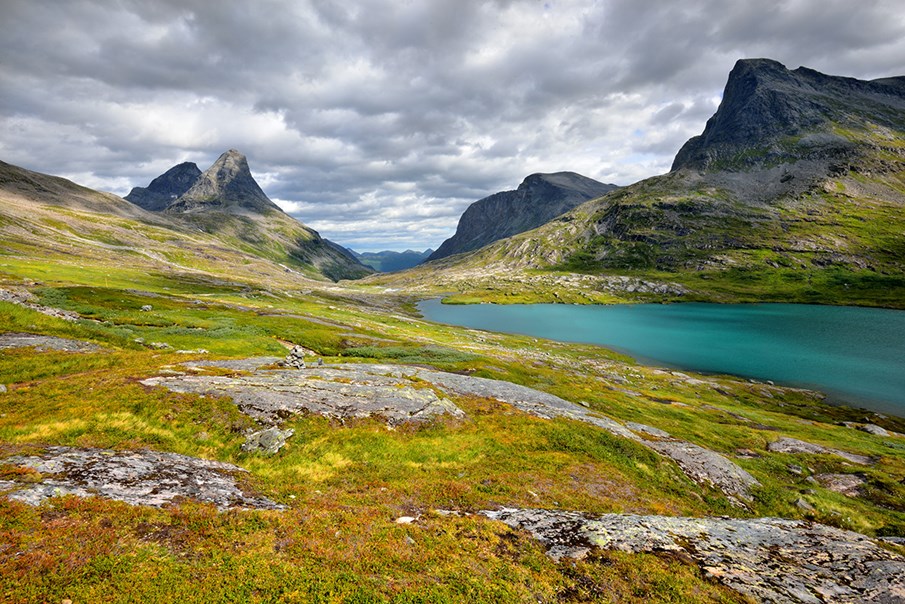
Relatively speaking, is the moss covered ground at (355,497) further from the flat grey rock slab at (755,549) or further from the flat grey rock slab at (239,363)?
the flat grey rock slab at (239,363)

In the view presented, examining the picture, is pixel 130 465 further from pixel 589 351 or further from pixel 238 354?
pixel 589 351

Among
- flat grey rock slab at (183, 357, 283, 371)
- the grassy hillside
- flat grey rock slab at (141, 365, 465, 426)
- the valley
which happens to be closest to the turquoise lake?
the grassy hillside

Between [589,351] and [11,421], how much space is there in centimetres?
11890

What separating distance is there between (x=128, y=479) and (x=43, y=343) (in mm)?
31357

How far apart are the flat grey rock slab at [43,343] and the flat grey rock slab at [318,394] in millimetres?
16135

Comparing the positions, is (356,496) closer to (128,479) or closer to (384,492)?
(384,492)

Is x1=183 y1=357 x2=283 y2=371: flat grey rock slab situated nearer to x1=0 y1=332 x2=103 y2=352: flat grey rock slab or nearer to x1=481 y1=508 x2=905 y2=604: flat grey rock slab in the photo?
x1=0 y1=332 x2=103 y2=352: flat grey rock slab

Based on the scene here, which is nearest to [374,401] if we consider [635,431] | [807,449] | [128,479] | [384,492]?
[384,492]

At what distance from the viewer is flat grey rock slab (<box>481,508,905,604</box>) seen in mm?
14508

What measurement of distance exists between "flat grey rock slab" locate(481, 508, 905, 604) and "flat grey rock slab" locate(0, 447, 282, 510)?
42.3 ft

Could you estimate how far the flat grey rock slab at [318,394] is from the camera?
27438mm

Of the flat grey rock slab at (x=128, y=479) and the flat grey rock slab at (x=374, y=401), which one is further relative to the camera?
the flat grey rock slab at (x=374, y=401)

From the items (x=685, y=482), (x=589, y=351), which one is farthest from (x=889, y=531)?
(x=589, y=351)

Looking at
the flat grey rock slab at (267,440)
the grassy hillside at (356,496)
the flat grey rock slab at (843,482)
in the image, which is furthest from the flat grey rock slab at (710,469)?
the flat grey rock slab at (267,440)
